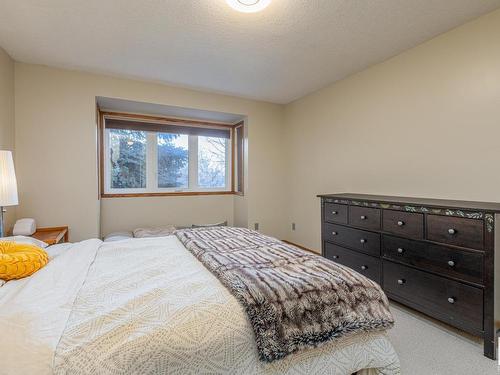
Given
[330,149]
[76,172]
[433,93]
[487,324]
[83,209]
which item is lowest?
[487,324]

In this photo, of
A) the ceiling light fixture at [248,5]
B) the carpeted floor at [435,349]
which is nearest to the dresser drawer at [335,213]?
the carpeted floor at [435,349]

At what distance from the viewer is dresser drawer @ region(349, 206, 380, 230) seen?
2361 millimetres

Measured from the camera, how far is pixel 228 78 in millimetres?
3252

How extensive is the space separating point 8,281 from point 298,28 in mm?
2615

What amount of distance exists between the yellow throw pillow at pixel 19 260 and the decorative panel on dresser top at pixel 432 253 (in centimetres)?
251

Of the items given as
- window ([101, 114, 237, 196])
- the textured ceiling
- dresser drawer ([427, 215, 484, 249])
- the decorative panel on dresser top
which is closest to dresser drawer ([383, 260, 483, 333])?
the decorative panel on dresser top

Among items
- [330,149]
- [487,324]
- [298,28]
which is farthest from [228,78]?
[487,324]

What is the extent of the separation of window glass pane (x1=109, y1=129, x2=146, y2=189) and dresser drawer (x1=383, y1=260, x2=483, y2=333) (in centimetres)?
354

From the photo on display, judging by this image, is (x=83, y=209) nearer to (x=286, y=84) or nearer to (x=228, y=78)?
(x=228, y=78)

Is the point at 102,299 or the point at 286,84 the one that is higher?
the point at 286,84

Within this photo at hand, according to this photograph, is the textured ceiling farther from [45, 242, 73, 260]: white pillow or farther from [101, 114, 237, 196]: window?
[45, 242, 73, 260]: white pillow

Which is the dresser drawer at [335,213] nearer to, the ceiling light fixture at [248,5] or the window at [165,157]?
the ceiling light fixture at [248,5]

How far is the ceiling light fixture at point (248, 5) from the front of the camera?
1.84 m

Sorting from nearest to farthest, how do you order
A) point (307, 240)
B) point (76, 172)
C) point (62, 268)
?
1. point (62, 268)
2. point (76, 172)
3. point (307, 240)
